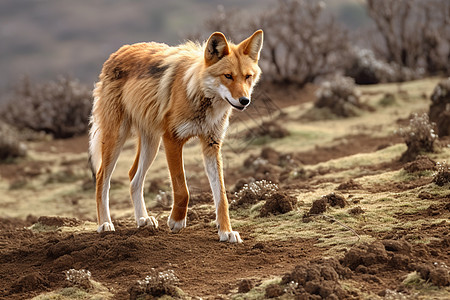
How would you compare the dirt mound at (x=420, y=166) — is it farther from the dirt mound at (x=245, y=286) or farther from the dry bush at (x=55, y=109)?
the dry bush at (x=55, y=109)

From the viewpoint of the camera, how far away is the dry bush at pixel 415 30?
2569 cm

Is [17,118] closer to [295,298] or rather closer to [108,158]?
[108,158]

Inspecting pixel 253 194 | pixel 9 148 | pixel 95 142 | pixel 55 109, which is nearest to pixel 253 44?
pixel 253 194

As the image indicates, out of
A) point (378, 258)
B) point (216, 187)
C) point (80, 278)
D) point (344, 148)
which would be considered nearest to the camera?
point (378, 258)

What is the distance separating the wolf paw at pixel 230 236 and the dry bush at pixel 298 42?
17674 mm

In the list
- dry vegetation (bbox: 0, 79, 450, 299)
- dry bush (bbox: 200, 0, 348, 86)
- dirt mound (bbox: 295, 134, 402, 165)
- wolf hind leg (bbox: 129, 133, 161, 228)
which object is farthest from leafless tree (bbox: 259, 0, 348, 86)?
wolf hind leg (bbox: 129, 133, 161, 228)

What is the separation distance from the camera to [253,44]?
21.8 ft

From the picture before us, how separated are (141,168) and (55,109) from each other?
51.5ft

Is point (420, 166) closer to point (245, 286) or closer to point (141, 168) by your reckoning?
point (141, 168)

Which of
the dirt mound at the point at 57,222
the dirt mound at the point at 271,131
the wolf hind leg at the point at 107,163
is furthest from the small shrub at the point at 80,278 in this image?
the dirt mound at the point at 271,131

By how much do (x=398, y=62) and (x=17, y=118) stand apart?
16.6 meters

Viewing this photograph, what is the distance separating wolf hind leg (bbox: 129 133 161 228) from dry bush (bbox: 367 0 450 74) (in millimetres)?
20520

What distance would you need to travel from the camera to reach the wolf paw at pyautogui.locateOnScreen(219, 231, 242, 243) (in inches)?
257

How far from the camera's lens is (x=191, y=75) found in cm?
678
